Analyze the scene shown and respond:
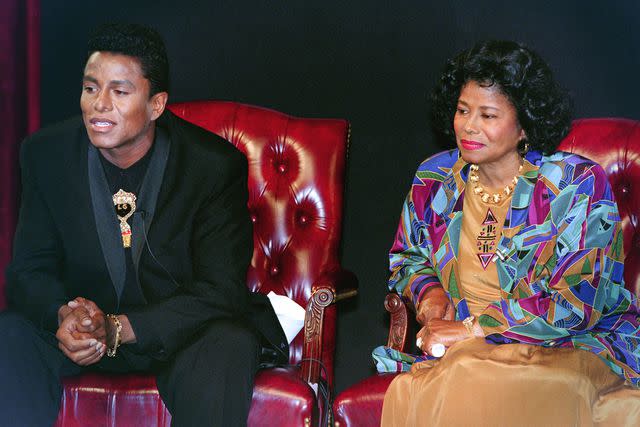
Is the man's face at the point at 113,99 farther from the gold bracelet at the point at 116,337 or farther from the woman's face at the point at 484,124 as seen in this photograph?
the woman's face at the point at 484,124

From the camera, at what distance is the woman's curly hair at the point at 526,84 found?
122 inches

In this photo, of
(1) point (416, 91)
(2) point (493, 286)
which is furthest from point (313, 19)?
(2) point (493, 286)

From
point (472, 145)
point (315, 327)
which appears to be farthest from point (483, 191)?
point (315, 327)

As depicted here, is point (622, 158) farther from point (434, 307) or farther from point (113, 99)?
point (113, 99)

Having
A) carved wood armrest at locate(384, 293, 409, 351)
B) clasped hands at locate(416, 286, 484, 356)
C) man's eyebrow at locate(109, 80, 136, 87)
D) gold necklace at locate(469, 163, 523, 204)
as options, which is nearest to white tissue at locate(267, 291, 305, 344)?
carved wood armrest at locate(384, 293, 409, 351)

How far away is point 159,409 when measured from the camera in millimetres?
2932

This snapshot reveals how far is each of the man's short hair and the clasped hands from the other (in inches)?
42.0

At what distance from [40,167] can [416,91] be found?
4.92 feet

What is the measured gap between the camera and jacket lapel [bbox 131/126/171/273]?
3168 millimetres

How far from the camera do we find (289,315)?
3.34 meters

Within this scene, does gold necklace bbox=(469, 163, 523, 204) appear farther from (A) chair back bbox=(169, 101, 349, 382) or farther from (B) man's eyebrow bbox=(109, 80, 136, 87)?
(B) man's eyebrow bbox=(109, 80, 136, 87)

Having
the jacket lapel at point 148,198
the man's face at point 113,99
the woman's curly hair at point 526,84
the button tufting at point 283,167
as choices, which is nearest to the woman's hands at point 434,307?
the woman's curly hair at point 526,84

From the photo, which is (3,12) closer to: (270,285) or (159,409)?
(270,285)

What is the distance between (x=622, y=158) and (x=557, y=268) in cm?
61
